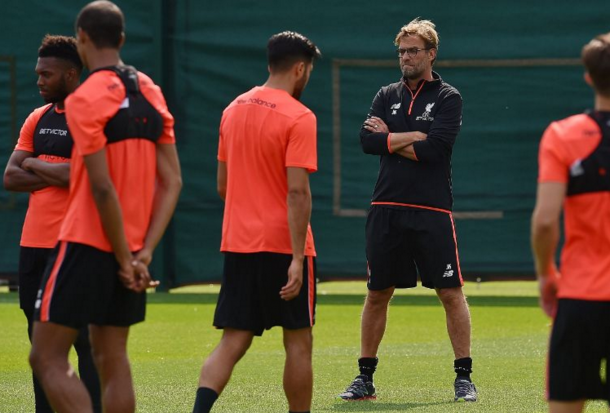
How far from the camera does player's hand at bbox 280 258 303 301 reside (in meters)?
5.48

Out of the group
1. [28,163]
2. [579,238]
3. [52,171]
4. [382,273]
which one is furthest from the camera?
[382,273]

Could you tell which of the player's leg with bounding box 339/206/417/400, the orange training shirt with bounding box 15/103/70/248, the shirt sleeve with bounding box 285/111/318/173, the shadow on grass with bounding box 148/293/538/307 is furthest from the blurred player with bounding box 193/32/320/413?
the shadow on grass with bounding box 148/293/538/307

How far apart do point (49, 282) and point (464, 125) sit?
8.68 m

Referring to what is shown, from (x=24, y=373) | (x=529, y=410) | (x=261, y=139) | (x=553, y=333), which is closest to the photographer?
(x=553, y=333)

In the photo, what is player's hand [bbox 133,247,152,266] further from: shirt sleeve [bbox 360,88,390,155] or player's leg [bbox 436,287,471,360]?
player's leg [bbox 436,287,471,360]

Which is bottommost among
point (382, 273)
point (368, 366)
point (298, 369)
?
point (368, 366)

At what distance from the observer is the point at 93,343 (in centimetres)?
501

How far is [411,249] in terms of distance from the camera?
755cm

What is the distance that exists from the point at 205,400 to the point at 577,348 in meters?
1.86

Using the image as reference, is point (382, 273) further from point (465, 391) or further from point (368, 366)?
point (465, 391)

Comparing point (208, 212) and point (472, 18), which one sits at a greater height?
point (472, 18)

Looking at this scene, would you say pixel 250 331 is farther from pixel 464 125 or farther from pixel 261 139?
pixel 464 125

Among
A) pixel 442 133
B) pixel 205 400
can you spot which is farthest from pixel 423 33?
pixel 205 400

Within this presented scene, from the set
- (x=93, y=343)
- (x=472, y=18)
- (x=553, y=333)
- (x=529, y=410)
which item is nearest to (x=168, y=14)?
(x=472, y=18)
